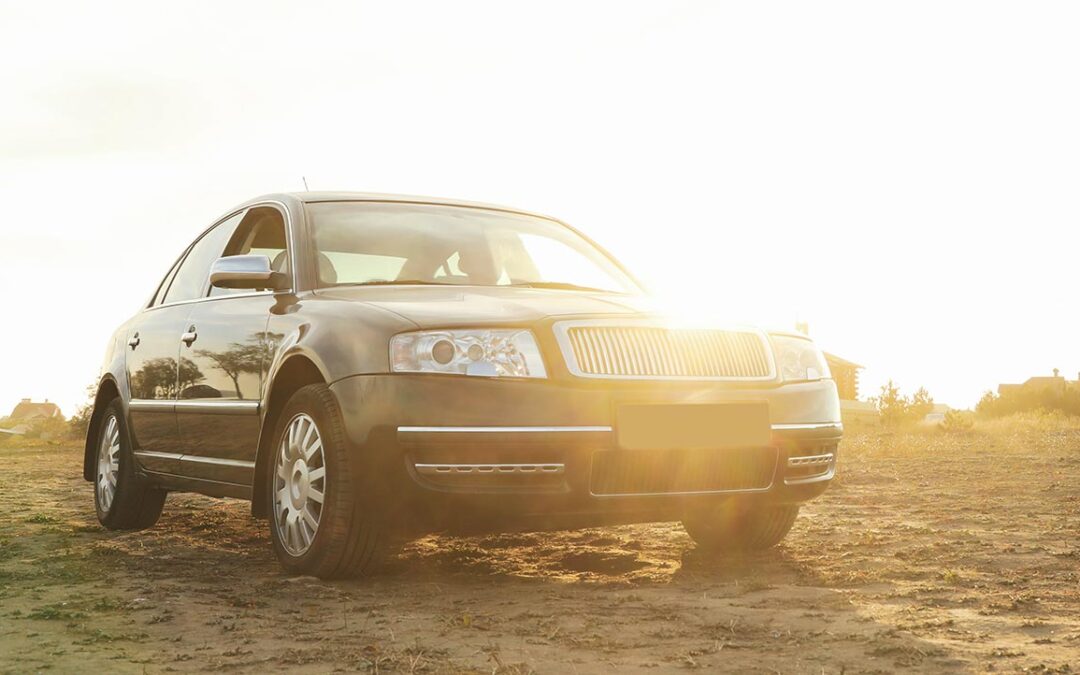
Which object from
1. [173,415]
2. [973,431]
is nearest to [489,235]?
[173,415]

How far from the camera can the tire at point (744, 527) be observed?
5461 mm

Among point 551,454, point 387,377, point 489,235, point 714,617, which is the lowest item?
point 714,617

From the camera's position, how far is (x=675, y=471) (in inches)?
177

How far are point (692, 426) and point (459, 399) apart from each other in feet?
2.95

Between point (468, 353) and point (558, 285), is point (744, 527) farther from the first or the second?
point (468, 353)

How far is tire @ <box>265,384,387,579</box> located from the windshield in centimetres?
80

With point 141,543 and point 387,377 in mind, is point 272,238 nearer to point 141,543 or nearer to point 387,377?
point 141,543

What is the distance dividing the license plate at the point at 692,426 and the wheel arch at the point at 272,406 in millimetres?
1421

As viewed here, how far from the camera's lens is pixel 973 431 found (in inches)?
770

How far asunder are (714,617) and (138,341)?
170 inches

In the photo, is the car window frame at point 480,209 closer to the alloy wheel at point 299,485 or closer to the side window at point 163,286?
the alloy wheel at point 299,485

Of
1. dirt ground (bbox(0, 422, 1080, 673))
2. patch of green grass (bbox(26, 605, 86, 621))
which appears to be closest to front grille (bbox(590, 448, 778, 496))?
dirt ground (bbox(0, 422, 1080, 673))

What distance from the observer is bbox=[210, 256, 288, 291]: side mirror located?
5324 mm

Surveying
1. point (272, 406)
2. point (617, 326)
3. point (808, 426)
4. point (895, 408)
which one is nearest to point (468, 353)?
point (617, 326)
